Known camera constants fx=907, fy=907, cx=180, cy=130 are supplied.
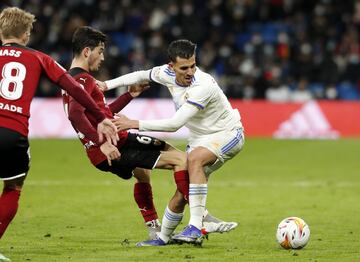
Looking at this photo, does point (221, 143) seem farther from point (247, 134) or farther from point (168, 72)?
point (247, 134)

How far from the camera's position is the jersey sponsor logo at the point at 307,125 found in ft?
77.5

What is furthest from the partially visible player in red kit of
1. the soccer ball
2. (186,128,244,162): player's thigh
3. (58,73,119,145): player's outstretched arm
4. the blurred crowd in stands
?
the blurred crowd in stands

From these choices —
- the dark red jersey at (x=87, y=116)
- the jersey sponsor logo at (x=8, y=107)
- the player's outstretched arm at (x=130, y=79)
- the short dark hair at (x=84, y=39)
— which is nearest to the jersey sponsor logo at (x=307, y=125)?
the player's outstretched arm at (x=130, y=79)

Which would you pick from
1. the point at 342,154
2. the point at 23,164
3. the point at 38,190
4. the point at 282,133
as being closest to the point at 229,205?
the point at 38,190

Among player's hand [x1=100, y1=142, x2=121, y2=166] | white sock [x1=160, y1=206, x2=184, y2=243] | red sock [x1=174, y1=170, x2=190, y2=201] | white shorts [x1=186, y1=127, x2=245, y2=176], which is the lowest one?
white sock [x1=160, y1=206, x2=184, y2=243]

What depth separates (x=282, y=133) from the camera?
23750 millimetres

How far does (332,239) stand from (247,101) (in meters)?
14.9

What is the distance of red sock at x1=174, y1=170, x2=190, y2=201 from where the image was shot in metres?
8.79

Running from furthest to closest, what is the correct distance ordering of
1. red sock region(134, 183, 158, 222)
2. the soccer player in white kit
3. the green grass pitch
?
red sock region(134, 183, 158, 222)
the soccer player in white kit
the green grass pitch

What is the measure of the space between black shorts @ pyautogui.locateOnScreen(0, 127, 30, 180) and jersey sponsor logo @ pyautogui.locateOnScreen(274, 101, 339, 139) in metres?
16.5

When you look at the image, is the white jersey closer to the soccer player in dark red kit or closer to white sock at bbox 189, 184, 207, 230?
white sock at bbox 189, 184, 207, 230

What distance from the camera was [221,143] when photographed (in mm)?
9070

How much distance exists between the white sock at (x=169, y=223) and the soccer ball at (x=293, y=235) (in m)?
1.00

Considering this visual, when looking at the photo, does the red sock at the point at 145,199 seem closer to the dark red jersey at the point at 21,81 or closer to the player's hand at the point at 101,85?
the player's hand at the point at 101,85
